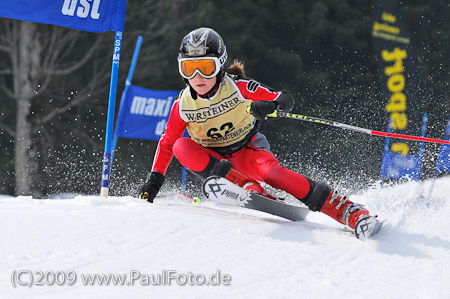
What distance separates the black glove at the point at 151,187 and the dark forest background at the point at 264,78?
7.17 meters

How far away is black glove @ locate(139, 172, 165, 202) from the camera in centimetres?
363

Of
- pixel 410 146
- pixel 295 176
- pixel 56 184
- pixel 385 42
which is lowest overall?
pixel 56 184

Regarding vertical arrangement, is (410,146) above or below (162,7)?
below

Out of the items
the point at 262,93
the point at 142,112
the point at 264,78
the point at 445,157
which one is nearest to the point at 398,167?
the point at 445,157

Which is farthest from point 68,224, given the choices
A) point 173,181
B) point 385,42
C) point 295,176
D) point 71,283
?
point 173,181

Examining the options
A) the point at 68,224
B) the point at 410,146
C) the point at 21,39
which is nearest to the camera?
the point at 68,224

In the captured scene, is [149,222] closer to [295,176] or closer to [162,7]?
[295,176]

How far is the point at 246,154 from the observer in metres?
3.67

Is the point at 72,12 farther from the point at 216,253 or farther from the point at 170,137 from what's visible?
the point at 216,253

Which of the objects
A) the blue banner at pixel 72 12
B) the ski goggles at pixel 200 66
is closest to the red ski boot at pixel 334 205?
the ski goggles at pixel 200 66

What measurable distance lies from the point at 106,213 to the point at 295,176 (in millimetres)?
1042

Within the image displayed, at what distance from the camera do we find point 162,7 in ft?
44.8

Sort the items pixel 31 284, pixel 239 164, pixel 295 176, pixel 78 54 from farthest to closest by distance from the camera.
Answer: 1. pixel 78 54
2. pixel 239 164
3. pixel 295 176
4. pixel 31 284

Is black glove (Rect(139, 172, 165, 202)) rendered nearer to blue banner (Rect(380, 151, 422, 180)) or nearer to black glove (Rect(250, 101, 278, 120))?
black glove (Rect(250, 101, 278, 120))
